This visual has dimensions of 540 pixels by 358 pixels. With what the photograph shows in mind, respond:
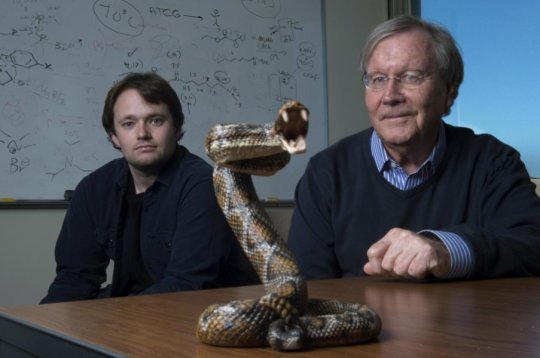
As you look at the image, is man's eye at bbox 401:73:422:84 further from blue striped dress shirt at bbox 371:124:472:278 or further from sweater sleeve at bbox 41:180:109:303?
sweater sleeve at bbox 41:180:109:303

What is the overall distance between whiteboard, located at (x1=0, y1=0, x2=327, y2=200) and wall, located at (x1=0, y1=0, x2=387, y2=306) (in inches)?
4.1

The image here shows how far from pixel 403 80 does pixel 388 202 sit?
34cm

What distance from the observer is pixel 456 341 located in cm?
81

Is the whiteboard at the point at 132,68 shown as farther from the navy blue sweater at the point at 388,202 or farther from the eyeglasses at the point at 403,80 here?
the eyeglasses at the point at 403,80

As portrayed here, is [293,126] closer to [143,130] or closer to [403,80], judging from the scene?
[403,80]

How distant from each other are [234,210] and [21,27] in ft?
10.6

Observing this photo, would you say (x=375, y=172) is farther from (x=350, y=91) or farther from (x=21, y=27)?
(x=350, y=91)

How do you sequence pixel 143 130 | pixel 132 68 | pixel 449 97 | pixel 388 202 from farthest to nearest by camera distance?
pixel 132 68 < pixel 143 130 < pixel 449 97 < pixel 388 202

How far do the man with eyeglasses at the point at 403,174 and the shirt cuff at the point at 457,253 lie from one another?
0.92ft

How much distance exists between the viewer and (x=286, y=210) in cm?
454

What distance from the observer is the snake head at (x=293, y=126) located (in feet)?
2.11

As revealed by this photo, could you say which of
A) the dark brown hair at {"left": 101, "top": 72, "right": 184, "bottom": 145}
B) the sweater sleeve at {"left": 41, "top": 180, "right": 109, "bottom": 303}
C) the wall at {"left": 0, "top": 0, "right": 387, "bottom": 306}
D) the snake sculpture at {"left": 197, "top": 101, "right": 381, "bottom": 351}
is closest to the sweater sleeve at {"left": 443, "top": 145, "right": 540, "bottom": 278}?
the snake sculpture at {"left": 197, "top": 101, "right": 381, "bottom": 351}

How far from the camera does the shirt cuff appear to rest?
4.98 feet

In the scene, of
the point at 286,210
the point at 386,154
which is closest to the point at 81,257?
the point at 386,154
